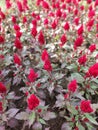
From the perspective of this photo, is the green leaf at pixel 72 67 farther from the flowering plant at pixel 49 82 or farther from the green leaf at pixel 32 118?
the green leaf at pixel 32 118

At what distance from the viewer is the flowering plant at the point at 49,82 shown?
3.16 m

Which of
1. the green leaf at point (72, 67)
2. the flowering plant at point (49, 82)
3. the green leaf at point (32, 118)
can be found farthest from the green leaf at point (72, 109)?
the green leaf at point (72, 67)

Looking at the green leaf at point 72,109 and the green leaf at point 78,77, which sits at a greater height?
the green leaf at point 78,77

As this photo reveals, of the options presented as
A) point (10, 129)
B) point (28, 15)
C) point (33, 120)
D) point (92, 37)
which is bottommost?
point (10, 129)

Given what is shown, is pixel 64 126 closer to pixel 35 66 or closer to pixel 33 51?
pixel 35 66

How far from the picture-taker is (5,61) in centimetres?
402

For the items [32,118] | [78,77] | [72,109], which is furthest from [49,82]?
[32,118]

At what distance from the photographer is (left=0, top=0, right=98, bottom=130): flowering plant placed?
3.16 metres

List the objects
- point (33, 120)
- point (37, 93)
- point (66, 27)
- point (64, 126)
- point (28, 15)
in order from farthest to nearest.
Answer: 1. point (28, 15)
2. point (66, 27)
3. point (37, 93)
4. point (64, 126)
5. point (33, 120)

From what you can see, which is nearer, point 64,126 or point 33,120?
point 33,120

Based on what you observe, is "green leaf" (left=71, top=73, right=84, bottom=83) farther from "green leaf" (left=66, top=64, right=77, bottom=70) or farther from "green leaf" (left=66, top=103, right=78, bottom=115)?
"green leaf" (left=66, top=103, right=78, bottom=115)

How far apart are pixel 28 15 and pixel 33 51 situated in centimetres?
152

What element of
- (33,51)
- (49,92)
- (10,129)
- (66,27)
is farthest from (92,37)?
(10,129)

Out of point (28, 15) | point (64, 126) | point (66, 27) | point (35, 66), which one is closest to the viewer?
point (64, 126)
